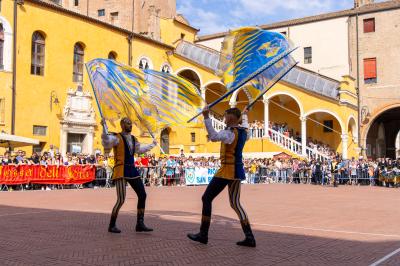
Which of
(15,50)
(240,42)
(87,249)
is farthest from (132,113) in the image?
(15,50)

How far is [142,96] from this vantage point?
9781 mm

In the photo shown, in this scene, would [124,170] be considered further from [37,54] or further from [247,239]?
[37,54]

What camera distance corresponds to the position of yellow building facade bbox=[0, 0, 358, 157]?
89.4ft

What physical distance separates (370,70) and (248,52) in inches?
1319

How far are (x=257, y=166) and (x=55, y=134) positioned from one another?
40.5 feet

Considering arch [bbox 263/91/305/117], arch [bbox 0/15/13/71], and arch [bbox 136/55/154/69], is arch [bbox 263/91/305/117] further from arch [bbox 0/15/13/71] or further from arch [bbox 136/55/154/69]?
arch [bbox 0/15/13/71]

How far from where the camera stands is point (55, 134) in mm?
28359

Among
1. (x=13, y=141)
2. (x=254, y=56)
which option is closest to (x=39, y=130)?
(x=13, y=141)

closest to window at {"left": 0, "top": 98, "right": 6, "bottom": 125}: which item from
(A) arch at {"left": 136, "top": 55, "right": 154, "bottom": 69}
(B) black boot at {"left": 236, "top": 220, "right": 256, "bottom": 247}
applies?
(A) arch at {"left": 136, "top": 55, "right": 154, "bottom": 69}

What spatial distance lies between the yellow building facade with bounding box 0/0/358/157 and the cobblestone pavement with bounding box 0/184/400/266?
1353 cm

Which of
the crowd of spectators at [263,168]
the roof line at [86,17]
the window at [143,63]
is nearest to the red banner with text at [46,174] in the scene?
the crowd of spectators at [263,168]

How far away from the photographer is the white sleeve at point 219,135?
7105mm

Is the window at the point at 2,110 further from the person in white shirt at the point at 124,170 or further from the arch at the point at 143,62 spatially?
the person in white shirt at the point at 124,170

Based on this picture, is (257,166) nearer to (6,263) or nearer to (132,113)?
(132,113)
